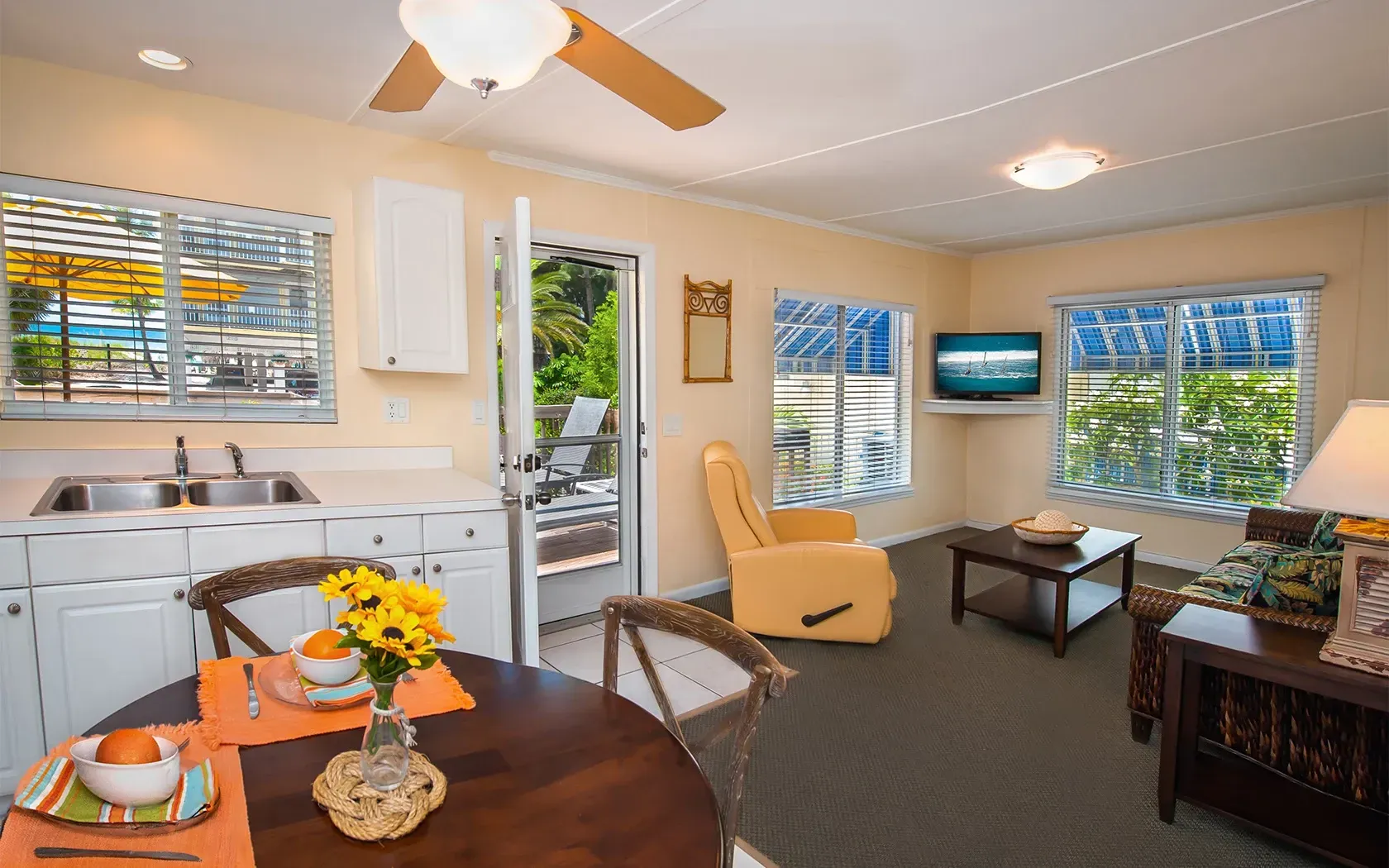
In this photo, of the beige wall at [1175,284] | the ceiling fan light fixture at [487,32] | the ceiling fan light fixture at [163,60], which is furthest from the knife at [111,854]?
the beige wall at [1175,284]

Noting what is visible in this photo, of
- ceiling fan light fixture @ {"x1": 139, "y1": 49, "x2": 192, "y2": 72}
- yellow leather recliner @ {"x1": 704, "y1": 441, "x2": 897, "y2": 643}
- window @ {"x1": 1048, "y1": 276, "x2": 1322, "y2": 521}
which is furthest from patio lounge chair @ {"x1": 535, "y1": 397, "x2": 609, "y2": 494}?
window @ {"x1": 1048, "y1": 276, "x2": 1322, "y2": 521}

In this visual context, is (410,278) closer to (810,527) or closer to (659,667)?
(659,667)

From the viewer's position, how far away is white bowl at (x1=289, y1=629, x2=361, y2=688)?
4.09ft

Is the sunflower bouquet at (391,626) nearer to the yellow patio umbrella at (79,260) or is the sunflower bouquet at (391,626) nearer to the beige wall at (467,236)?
the beige wall at (467,236)

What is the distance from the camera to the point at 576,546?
3.94m

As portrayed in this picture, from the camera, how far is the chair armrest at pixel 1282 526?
3.76m

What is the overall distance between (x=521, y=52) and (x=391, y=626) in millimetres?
1072

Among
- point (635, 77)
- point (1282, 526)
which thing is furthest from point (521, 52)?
point (1282, 526)

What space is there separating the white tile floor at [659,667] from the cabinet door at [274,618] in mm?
1109

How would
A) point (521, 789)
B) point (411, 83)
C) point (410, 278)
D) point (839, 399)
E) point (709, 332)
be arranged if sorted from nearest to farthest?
point (521, 789) → point (411, 83) → point (410, 278) → point (709, 332) → point (839, 399)

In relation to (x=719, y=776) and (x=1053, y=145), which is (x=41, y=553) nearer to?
(x=719, y=776)

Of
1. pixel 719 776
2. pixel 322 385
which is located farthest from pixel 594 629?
pixel 322 385

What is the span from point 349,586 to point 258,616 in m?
1.54

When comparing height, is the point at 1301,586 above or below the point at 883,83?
below
